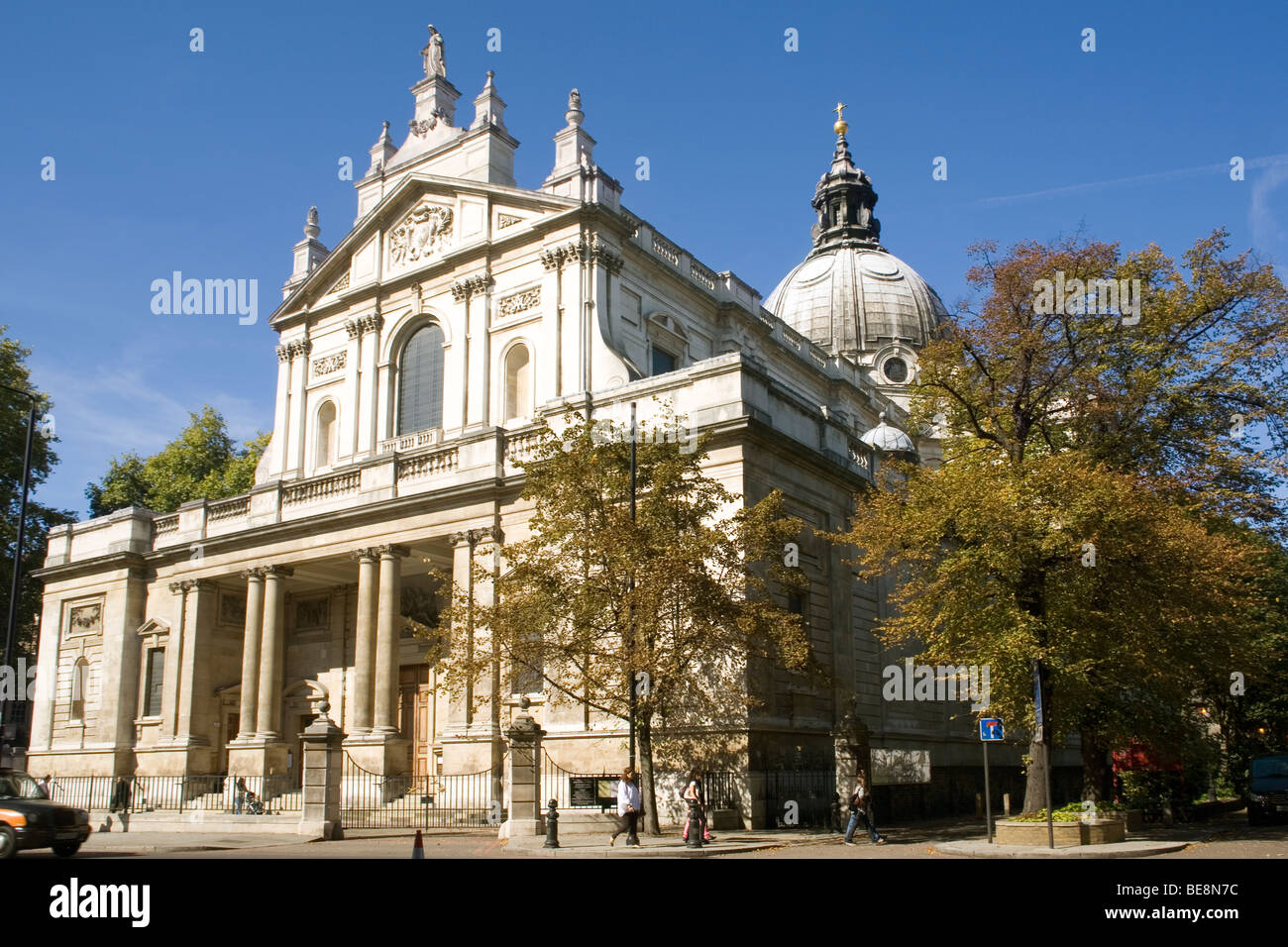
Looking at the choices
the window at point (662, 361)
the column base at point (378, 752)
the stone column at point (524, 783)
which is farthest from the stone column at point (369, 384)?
the stone column at point (524, 783)

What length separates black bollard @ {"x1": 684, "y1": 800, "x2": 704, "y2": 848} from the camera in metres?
19.5

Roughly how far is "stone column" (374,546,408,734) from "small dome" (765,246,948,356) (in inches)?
1661

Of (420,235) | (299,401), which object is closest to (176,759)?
(299,401)

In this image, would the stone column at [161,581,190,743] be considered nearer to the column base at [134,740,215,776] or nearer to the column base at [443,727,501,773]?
the column base at [134,740,215,776]

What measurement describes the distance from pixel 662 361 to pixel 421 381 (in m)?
8.22

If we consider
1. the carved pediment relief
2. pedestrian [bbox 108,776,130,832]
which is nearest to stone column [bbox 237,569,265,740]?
pedestrian [bbox 108,776,130,832]

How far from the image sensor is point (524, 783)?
21.4 m

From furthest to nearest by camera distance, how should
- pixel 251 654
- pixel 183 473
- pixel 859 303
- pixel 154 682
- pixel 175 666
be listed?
pixel 859 303, pixel 183 473, pixel 154 682, pixel 175 666, pixel 251 654

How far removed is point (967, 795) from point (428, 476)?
60.0 feet

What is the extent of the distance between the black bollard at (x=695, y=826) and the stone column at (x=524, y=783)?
3.21 metres

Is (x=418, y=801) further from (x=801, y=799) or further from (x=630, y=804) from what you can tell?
(x=630, y=804)

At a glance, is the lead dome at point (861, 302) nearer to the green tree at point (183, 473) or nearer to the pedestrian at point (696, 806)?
the green tree at point (183, 473)
